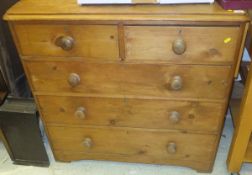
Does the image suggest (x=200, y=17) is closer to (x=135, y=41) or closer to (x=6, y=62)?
(x=135, y=41)

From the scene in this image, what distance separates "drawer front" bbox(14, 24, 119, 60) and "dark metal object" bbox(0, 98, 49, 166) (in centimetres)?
36

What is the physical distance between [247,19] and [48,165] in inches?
46.8

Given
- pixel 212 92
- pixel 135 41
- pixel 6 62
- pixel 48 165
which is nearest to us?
pixel 135 41

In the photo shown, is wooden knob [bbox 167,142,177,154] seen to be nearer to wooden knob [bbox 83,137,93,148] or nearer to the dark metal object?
wooden knob [bbox 83,137,93,148]

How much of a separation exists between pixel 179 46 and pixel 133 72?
8.3 inches

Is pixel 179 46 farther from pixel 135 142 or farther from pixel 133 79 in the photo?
pixel 135 142

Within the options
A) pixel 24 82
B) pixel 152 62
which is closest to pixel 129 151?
pixel 152 62

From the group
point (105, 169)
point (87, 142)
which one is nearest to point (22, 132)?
point (87, 142)

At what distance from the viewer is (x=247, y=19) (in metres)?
0.87

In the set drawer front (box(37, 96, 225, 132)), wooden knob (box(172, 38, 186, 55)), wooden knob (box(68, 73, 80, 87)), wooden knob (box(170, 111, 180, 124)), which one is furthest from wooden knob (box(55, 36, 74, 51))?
wooden knob (box(170, 111, 180, 124))

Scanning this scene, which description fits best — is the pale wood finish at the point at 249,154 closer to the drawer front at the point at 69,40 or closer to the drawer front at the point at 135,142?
the drawer front at the point at 135,142

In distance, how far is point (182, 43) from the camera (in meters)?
0.94

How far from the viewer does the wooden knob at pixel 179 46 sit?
94 cm

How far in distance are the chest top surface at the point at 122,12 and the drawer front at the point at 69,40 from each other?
0.04 meters
